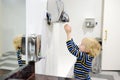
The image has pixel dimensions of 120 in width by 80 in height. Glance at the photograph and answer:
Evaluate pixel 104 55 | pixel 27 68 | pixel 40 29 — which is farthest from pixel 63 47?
pixel 27 68

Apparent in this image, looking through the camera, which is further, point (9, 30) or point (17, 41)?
point (17, 41)

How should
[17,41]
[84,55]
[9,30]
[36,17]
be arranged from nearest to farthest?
[9,30]
[17,41]
[36,17]
[84,55]

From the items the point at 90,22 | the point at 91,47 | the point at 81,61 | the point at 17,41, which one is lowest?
the point at 81,61

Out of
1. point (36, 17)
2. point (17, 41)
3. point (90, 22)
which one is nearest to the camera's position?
point (17, 41)

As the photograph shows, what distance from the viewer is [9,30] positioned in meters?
1.10

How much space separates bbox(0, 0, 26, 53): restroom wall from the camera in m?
1.06

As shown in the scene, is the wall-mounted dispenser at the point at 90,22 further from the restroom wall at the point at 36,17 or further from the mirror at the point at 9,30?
the mirror at the point at 9,30

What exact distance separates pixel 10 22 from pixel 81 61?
1.16m

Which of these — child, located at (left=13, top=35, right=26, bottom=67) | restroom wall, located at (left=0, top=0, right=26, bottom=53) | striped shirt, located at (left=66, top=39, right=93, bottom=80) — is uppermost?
restroom wall, located at (left=0, top=0, right=26, bottom=53)

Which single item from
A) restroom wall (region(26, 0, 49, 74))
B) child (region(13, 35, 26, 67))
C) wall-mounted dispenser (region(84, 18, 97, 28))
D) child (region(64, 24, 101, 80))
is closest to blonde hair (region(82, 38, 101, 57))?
child (region(64, 24, 101, 80))

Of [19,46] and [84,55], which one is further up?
[19,46]

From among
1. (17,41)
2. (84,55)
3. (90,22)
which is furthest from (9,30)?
(90,22)

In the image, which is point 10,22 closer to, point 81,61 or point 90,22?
point 81,61

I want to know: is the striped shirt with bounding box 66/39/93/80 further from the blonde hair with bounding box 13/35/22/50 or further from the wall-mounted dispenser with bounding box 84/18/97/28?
the wall-mounted dispenser with bounding box 84/18/97/28
